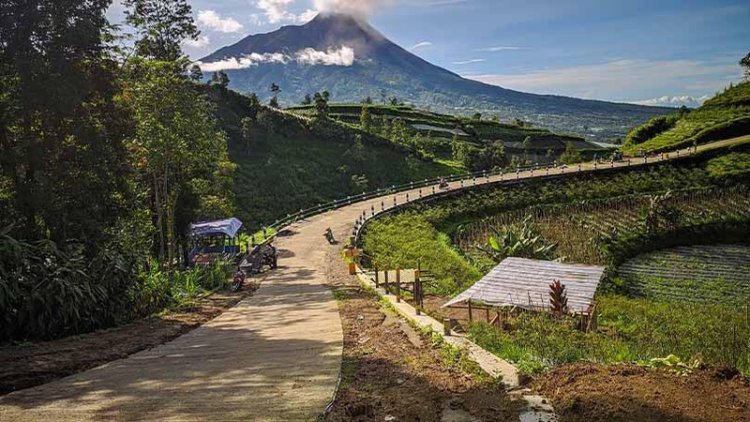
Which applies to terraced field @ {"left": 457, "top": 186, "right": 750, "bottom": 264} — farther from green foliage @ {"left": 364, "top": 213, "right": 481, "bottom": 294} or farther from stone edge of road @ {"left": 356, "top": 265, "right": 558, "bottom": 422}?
stone edge of road @ {"left": 356, "top": 265, "right": 558, "bottom": 422}

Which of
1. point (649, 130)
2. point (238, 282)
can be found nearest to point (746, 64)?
point (649, 130)

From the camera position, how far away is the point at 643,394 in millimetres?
5875

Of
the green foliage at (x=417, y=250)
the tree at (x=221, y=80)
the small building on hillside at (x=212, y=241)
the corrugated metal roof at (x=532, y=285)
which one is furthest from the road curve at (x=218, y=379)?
the tree at (x=221, y=80)

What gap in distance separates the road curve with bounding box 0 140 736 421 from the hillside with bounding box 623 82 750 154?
50.1 meters

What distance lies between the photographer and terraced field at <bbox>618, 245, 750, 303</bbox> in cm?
2459

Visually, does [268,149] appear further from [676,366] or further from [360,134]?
[676,366]

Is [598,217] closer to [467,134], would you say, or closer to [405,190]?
[405,190]

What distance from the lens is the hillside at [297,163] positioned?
46906mm

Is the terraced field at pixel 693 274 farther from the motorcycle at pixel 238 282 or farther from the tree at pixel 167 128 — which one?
the tree at pixel 167 128

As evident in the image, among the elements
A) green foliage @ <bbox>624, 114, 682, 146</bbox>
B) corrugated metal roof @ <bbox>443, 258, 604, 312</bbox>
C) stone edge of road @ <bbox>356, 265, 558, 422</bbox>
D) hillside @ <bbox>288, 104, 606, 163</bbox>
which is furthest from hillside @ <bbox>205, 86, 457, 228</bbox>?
stone edge of road @ <bbox>356, 265, 558, 422</bbox>

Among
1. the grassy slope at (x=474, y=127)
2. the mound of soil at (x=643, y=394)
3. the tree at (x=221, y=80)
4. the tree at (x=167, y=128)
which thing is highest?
the tree at (x=221, y=80)

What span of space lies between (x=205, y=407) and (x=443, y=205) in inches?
1330

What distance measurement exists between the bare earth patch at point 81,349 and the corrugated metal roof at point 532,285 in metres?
6.15

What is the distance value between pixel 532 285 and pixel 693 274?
56.5 ft
